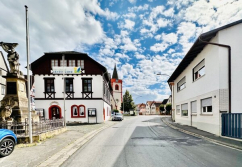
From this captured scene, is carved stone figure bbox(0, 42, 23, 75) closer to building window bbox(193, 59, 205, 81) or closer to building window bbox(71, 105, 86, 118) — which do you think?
building window bbox(71, 105, 86, 118)

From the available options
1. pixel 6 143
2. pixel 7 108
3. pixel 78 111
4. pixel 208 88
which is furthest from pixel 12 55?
pixel 208 88

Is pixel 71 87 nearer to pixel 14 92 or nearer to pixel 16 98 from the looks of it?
pixel 14 92

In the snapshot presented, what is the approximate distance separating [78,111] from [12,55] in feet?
41.0

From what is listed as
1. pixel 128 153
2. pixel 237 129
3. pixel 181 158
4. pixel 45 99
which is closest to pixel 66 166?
pixel 128 153

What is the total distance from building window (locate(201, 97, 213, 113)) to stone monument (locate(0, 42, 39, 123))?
1238 centimetres

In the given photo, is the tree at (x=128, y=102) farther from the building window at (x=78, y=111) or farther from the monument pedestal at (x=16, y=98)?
the monument pedestal at (x=16, y=98)

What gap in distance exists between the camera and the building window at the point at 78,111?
19.8 meters

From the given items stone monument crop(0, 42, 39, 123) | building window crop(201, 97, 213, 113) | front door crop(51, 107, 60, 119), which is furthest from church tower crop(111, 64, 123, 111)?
stone monument crop(0, 42, 39, 123)

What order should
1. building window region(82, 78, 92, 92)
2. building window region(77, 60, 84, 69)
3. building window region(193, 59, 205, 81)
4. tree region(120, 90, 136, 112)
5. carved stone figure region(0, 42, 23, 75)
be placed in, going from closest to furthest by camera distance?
1. carved stone figure region(0, 42, 23, 75)
2. building window region(193, 59, 205, 81)
3. building window region(82, 78, 92, 92)
4. building window region(77, 60, 84, 69)
5. tree region(120, 90, 136, 112)

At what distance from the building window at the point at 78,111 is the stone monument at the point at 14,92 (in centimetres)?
1073

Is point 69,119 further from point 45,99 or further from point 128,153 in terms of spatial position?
point 128,153

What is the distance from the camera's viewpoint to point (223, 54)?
31.3 ft

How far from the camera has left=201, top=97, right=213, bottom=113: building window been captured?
10.8 metres

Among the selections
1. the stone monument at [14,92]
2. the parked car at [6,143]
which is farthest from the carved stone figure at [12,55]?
the parked car at [6,143]
